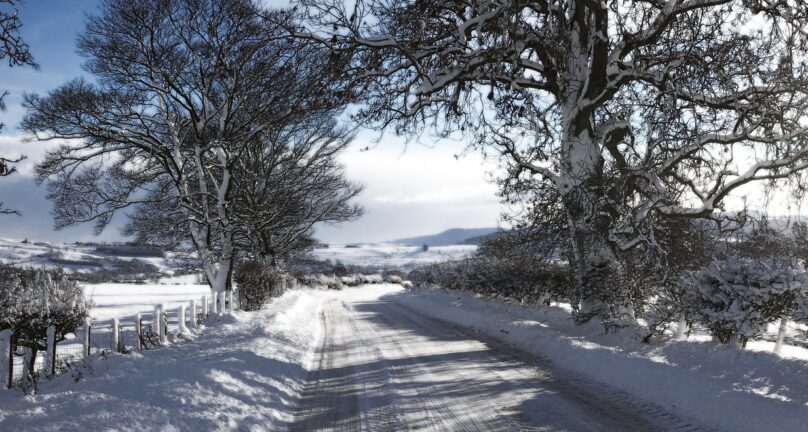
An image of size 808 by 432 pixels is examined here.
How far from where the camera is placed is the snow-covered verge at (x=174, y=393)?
525 cm

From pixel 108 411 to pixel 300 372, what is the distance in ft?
12.3

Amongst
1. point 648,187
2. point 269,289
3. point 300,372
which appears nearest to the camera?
point 300,372

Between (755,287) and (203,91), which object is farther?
(203,91)

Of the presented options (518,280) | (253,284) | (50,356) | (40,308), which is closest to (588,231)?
(50,356)

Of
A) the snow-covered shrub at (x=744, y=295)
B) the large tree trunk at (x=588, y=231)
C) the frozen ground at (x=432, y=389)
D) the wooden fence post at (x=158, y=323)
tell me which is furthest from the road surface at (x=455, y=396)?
the snow-covered shrub at (x=744, y=295)

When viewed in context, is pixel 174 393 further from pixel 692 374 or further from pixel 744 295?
pixel 744 295

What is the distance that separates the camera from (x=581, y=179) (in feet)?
38.9

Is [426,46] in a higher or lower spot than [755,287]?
higher

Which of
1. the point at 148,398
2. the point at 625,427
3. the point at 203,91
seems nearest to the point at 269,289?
the point at 203,91

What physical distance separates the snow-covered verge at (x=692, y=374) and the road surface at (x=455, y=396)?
1.37ft

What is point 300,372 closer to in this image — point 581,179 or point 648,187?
point 581,179

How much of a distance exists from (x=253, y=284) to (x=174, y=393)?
16740mm

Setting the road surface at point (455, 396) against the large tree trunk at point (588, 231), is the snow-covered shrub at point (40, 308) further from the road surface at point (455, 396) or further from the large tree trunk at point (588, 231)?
the large tree trunk at point (588, 231)

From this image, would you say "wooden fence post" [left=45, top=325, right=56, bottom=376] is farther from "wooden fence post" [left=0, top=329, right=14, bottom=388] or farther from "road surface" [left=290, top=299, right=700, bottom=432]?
"road surface" [left=290, top=299, right=700, bottom=432]
